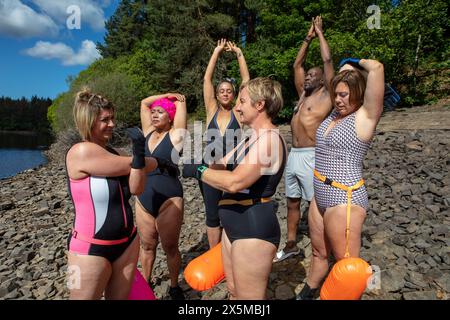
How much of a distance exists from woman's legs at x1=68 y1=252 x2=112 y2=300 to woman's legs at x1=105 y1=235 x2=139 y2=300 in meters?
0.15

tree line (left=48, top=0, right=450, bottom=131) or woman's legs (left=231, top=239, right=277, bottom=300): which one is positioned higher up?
tree line (left=48, top=0, right=450, bottom=131)

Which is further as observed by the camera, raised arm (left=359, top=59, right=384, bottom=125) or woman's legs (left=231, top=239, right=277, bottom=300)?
raised arm (left=359, top=59, right=384, bottom=125)

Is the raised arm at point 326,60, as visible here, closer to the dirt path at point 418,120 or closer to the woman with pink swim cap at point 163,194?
the woman with pink swim cap at point 163,194

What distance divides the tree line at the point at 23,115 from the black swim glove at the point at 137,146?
115 meters

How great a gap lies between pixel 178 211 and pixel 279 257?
6.14 ft

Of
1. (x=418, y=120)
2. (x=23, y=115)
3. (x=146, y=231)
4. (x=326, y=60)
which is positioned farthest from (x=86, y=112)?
(x=23, y=115)

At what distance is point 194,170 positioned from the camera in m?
2.26

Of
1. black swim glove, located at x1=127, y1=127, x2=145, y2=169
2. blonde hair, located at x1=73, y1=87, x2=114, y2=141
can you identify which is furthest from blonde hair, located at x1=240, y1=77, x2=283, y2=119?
blonde hair, located at x1=73, y1=87, x2=114, y2=141

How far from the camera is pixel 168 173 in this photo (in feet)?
10.7

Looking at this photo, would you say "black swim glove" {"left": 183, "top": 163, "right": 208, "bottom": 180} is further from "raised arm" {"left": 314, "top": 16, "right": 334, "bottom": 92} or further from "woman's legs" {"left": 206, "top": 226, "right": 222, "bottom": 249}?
"raised arm" {"left": 314, "top": 16, "right": 334, "bottom": 92}

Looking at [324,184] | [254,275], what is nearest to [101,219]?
[254,275]

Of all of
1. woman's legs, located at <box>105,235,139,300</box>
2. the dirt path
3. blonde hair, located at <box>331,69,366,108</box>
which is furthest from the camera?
the dirt path

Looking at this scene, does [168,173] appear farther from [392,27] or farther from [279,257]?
[392,27]

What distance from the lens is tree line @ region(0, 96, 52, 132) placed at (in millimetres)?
107062
